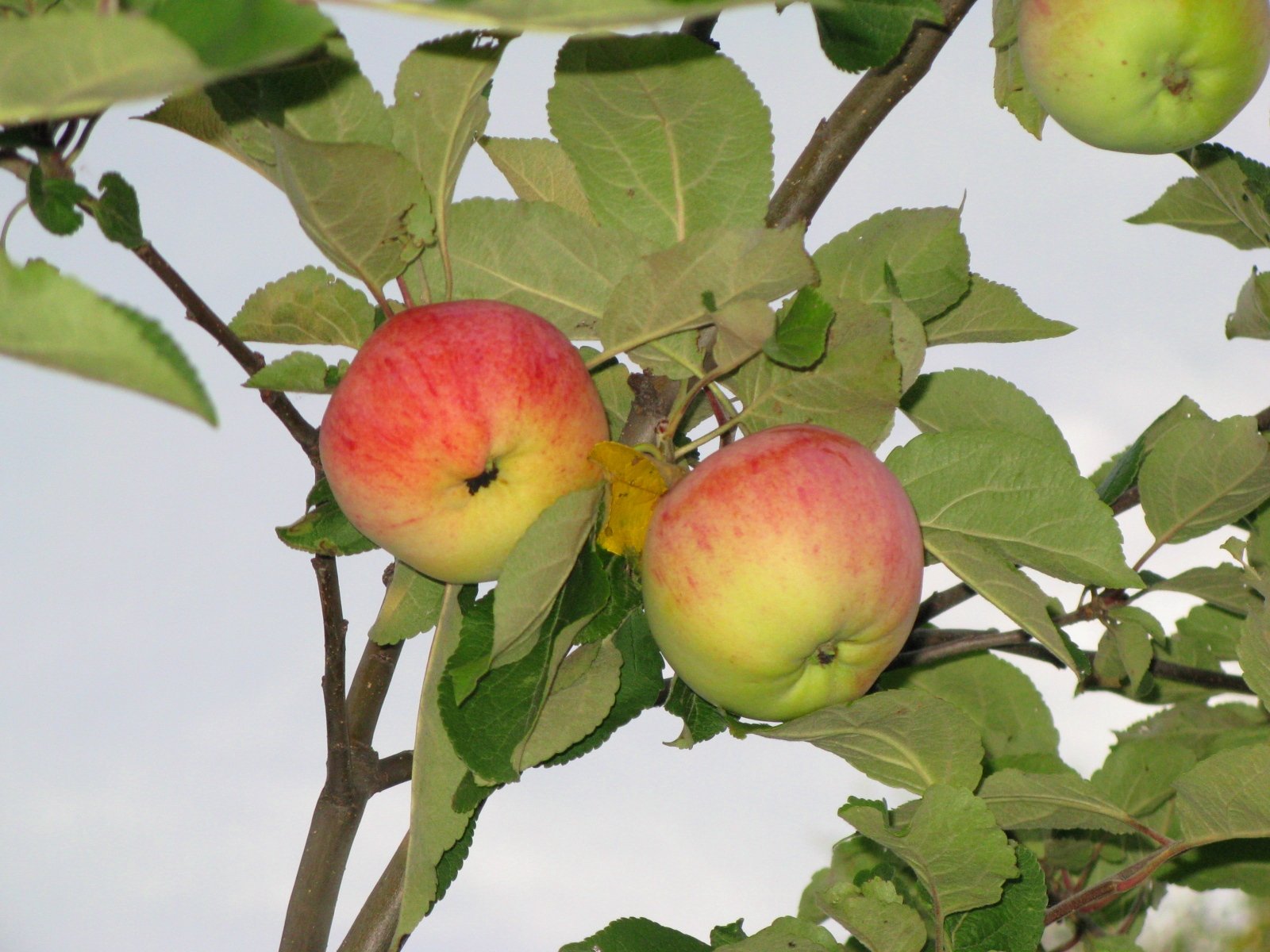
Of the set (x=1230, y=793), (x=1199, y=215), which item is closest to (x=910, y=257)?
(x=1230, y=793)

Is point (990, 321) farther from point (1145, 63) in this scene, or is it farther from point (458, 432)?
point (458, 432)

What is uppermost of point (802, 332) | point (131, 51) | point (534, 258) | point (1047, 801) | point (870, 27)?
point (870, 27)

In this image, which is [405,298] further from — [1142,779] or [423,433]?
[1142,779]

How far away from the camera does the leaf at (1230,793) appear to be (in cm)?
143

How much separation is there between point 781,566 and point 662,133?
0.50 metres

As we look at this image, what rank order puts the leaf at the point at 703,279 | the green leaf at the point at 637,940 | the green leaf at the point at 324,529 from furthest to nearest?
the green leaf at the point at 637,940 → the green leaf at the point at 324,529 → the leaf at the point at 703,279

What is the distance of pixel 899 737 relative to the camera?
1363mm

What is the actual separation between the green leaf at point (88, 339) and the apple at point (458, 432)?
1.79ft

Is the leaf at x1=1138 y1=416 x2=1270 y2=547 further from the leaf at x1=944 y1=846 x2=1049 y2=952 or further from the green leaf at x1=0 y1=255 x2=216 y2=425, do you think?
the green leaf at x1=0 y1=255 x2=216 y2=425

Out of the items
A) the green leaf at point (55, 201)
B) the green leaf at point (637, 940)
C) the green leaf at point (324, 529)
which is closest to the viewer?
the green leaf at point (55, 201)

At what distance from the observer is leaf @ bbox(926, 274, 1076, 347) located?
55.6 inches

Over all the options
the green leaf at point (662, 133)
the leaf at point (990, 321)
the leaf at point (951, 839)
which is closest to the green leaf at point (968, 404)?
the leaf at point (990, 321)

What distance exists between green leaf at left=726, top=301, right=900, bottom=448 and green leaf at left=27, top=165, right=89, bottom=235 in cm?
68

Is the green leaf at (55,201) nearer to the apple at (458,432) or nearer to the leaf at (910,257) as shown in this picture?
the apple at (458,432)
